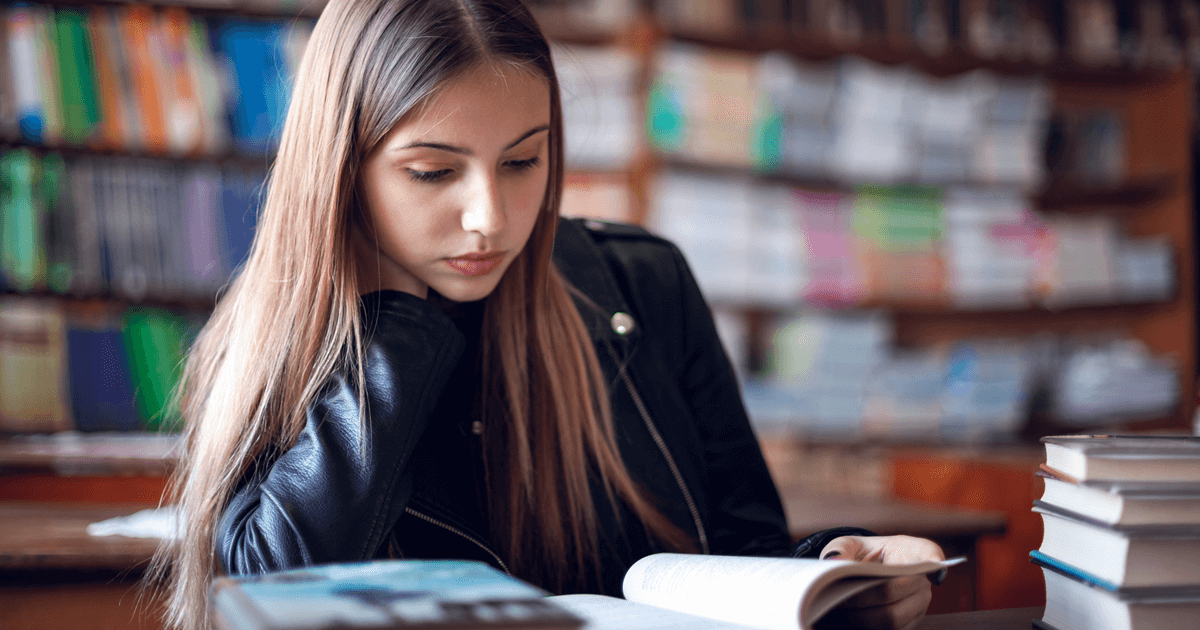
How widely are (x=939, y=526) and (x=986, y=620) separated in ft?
1.61

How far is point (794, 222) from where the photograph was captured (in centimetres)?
275

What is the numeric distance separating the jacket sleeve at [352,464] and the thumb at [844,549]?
0.38 m

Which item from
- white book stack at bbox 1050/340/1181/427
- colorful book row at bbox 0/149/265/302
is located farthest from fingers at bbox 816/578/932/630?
white book stack at bbox 1050/340/1181/427

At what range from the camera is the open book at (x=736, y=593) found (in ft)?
1.77

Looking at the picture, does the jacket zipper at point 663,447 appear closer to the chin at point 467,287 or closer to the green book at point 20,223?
the chin at point 467,287

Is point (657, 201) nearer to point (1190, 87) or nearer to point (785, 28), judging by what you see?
point (785, 28)

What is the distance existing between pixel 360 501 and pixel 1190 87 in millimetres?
3428

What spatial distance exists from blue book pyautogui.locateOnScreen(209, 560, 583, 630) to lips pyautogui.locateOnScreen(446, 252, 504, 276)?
371 millimetres

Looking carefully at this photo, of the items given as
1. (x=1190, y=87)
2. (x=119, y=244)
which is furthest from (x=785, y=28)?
(x=119, y=244)

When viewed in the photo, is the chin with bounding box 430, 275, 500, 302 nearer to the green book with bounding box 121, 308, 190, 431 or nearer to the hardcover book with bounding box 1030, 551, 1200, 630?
the hardcover book with bounding box 1030, 551, 1200, 630

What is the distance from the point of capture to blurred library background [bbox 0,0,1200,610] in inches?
87.8

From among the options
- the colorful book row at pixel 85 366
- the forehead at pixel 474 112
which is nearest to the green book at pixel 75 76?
the colorful book row at pixel 85 366

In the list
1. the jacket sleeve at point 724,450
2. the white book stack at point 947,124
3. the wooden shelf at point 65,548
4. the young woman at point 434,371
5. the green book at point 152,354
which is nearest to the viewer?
the young woman at point 434,371

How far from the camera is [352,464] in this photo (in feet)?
2.48
